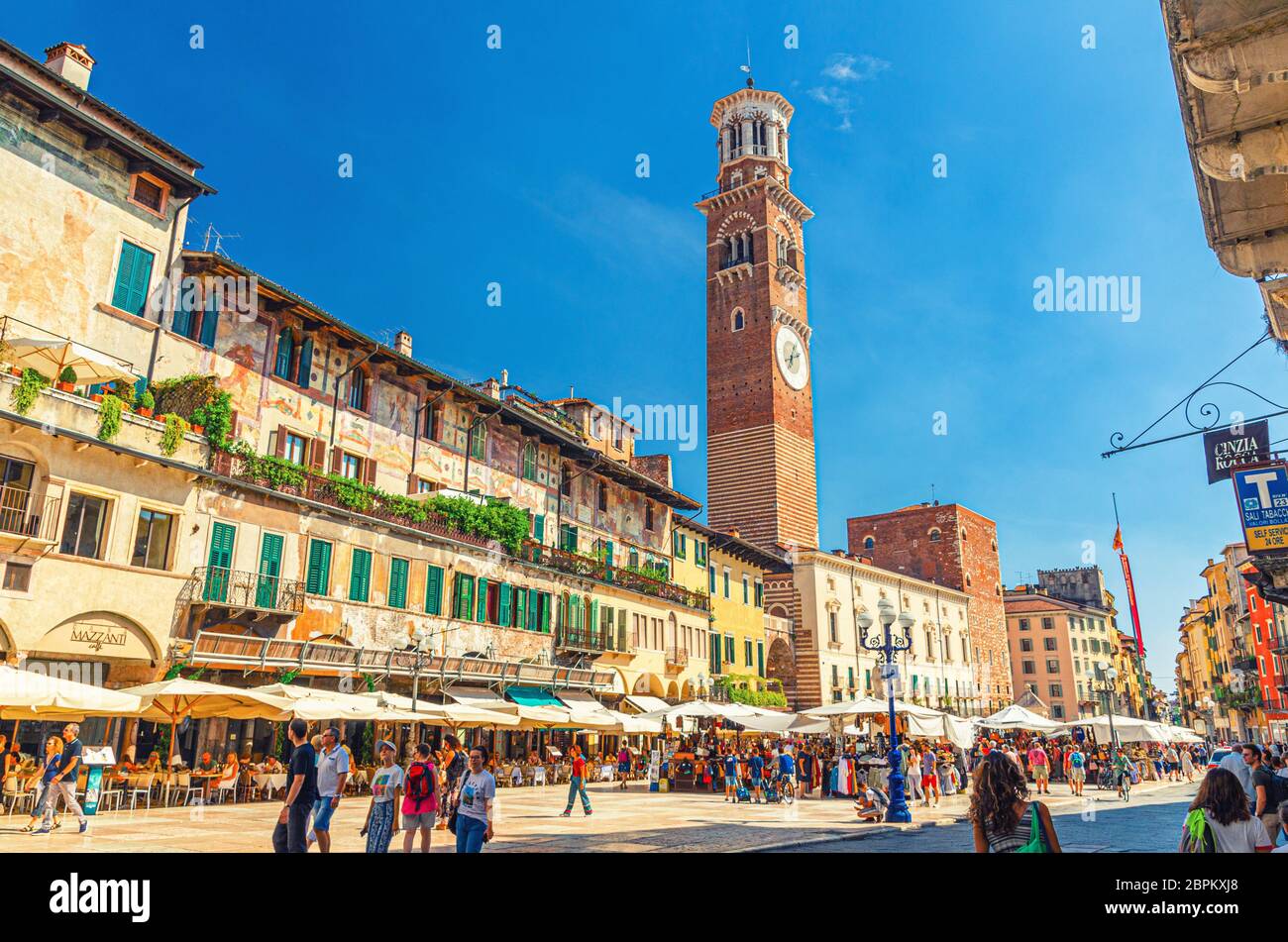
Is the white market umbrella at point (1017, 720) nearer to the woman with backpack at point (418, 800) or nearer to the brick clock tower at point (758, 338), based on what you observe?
the woman with backpack at point (418, 800)

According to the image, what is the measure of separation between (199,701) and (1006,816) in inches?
687

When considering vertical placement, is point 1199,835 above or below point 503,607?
below

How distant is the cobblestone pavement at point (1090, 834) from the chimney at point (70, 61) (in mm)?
24397

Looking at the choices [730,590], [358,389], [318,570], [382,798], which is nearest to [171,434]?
[318,570]

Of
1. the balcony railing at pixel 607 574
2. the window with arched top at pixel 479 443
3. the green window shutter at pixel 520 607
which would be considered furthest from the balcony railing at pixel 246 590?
the balcony railing at pixel 607 574

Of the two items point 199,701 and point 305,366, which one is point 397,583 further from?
point 199,701

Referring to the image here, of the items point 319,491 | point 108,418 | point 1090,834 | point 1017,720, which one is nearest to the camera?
point 1090,834

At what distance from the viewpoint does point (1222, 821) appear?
5609mm

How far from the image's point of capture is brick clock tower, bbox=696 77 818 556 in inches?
2357

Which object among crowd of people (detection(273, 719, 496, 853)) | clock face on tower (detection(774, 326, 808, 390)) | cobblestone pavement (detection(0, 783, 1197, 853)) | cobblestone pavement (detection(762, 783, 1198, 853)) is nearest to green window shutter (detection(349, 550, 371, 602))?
cobblestone pavement (detection(0, 783, 1197, 853))

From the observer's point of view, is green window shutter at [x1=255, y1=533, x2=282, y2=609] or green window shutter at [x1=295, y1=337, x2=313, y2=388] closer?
green window shutter at [x1=255, y1=533, x2=282, y2=609]

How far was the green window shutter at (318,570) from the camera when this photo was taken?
77.8ft

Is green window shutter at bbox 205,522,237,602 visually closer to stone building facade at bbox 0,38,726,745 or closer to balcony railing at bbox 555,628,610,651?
stone building facade at bbox 0,38,726,745

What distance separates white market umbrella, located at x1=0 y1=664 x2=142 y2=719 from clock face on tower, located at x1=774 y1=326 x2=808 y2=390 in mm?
51333
